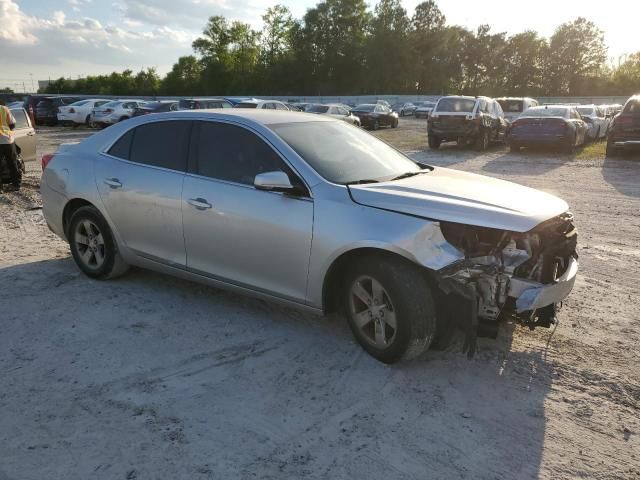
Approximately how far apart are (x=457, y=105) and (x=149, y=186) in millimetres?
14507

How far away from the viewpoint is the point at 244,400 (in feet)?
10.4

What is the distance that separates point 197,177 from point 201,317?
115cm

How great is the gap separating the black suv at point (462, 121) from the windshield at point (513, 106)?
548 cm

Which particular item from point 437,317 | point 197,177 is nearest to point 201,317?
point 197,177

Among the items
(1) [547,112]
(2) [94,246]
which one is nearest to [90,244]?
(2) [94,246]

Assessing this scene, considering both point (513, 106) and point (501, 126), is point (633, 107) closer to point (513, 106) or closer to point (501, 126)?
point (501, 126)

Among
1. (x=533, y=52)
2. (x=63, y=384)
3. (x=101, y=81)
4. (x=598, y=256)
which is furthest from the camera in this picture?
(x=101, y=81)

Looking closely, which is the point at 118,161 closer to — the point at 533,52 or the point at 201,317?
the point at 201,317

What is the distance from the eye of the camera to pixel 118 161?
4.84 meters

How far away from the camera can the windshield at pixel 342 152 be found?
391 centimetres

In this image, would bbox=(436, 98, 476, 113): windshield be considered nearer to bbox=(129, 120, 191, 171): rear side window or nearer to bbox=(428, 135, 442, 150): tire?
bbox=(428, 135, 442, 150): tire

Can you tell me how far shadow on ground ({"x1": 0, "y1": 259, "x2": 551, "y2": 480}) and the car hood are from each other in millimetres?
1028

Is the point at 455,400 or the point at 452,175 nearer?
the point at 455,400

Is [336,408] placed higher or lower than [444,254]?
lower
